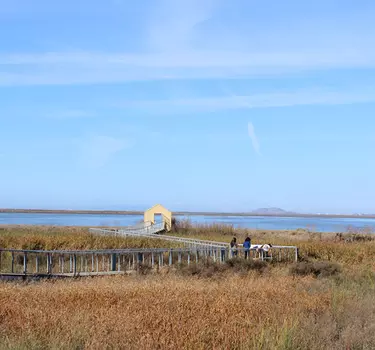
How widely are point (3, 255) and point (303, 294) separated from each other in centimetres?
1676

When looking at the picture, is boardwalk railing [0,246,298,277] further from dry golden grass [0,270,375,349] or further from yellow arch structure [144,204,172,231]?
yellow arch structure [144,204,172,231]

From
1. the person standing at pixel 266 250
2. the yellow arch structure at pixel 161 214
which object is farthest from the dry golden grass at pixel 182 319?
the yellow arch structure at pixel 161 214

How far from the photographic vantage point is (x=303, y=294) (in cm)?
1165

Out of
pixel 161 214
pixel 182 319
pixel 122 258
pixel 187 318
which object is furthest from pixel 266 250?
pixel 161 214

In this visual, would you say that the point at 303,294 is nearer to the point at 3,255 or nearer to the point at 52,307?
the point at 52,307

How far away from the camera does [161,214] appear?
57.7 m

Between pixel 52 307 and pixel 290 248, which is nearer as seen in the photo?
pixel 52 307

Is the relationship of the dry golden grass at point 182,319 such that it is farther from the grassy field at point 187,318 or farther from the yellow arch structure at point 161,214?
the yellow arch structure at point 161,214

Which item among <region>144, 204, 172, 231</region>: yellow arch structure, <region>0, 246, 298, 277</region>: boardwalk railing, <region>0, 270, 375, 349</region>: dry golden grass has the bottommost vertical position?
<region>0, 246, 298, 277</region>: boardwalk railing

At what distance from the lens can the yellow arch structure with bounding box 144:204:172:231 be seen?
55500 mm

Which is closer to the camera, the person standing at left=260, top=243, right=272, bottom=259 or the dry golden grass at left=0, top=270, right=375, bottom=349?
the dry golden grass at left=0, top=270, right=375, bottom=349

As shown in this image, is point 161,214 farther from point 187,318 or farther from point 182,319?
point 182,319

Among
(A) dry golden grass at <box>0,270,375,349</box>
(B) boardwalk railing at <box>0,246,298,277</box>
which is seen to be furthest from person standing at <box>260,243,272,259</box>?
(A) dry golden grass at <box>0,270,375,349</box>

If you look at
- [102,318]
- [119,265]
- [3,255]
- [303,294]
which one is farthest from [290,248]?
[102,318]
